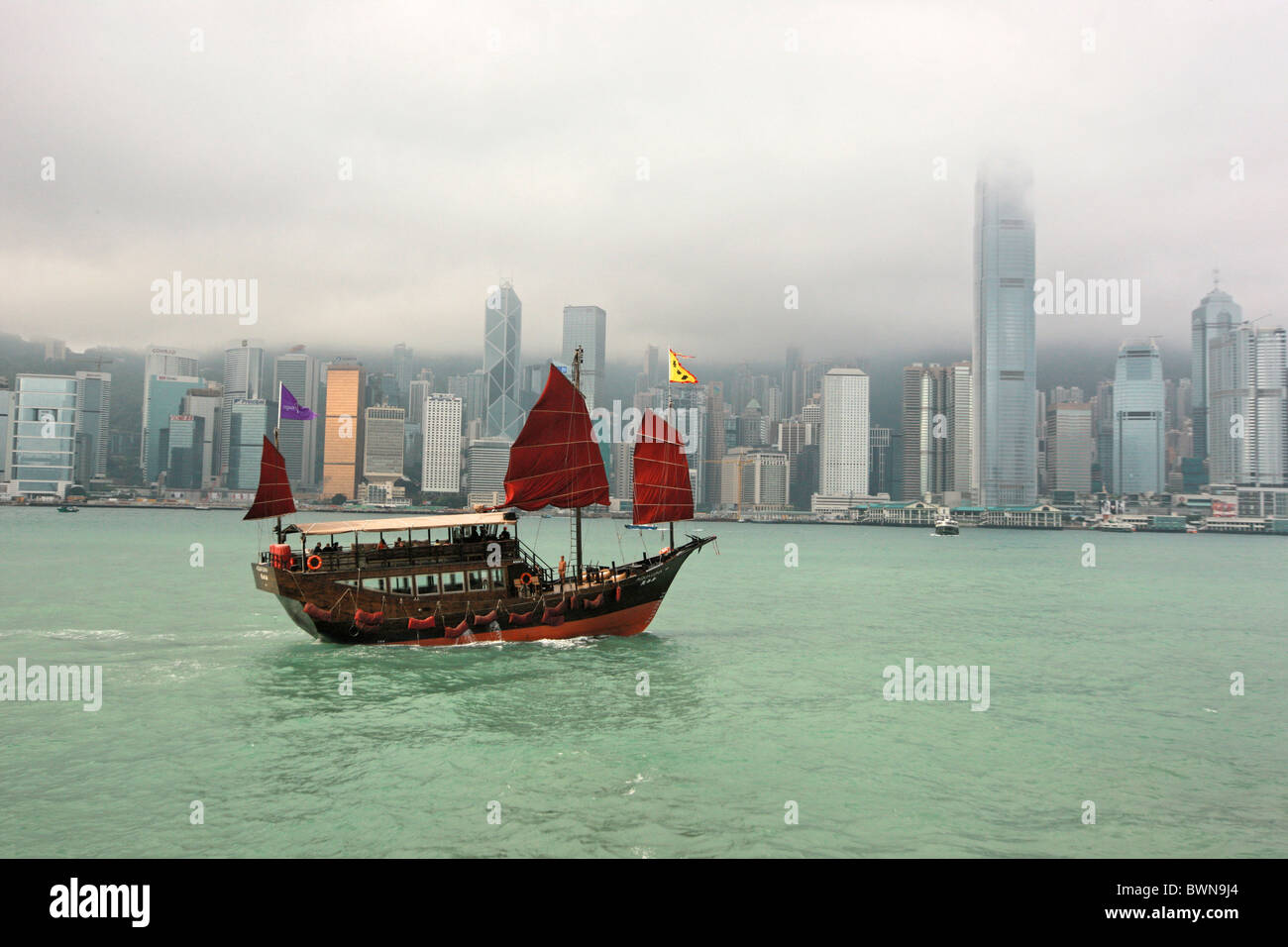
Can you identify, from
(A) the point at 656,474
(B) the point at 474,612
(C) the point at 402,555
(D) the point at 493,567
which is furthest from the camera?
(A) the point at 656,474

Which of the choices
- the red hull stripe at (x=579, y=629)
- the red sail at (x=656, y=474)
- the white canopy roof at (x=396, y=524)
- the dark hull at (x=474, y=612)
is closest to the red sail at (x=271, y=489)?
the white canopy roof at (x=396, y=524)

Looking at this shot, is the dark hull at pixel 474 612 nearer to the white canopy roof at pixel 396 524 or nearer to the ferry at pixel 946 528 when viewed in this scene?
the white canopy roof at pixel 396 524

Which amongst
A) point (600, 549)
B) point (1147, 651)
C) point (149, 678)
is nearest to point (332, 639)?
point (149, 678)

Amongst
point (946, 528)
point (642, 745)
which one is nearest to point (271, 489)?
point (642, 745)

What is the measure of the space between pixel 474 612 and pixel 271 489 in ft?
28.2

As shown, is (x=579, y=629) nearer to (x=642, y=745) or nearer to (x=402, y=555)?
(x=402, y=555)

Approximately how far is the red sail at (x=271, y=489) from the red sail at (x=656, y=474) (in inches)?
489

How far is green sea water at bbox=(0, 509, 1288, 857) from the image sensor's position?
487 inches

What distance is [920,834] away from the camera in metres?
12.6

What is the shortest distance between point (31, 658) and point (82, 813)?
15.7 metres

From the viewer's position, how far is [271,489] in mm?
28250

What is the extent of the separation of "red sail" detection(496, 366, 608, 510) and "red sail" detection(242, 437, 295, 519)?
307 inches

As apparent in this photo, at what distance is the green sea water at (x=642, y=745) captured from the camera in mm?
12375
